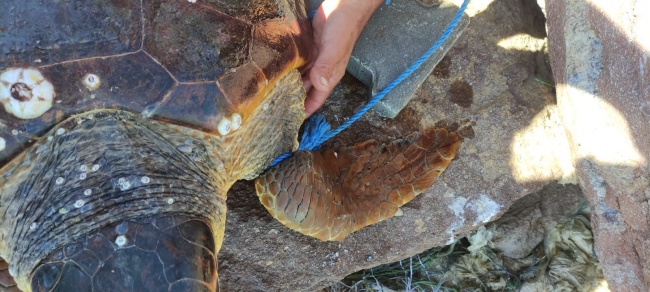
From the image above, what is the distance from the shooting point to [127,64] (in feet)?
4.03

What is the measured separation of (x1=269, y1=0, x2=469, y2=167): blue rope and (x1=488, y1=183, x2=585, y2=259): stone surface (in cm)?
114

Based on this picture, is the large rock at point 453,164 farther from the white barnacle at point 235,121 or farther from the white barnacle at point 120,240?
the white barnacle at point 120,240

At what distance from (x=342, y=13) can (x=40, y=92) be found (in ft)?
3.43

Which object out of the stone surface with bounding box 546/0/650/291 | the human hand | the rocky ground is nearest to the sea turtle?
the human hand

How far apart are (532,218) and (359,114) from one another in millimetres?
1274

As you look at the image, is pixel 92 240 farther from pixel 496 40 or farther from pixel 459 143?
pixel 496 40

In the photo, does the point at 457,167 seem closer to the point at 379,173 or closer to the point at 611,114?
the point at 379,173

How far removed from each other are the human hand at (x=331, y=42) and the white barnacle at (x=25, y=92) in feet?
2.76

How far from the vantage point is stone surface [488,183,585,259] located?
2.48m

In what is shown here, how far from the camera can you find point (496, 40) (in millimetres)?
2152

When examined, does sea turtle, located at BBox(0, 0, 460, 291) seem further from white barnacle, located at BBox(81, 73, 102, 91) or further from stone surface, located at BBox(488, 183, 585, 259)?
stone surface, located at BBox(488, 183, 585, 259)

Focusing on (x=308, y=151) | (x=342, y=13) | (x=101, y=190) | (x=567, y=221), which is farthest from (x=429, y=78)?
(x=101, y=190)

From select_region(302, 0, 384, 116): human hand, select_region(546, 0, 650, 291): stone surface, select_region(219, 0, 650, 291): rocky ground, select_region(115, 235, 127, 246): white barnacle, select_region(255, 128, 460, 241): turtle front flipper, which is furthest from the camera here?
select_region(219, 0, 650, 291): rocky ground

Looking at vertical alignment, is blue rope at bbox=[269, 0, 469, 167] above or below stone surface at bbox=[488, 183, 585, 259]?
above
